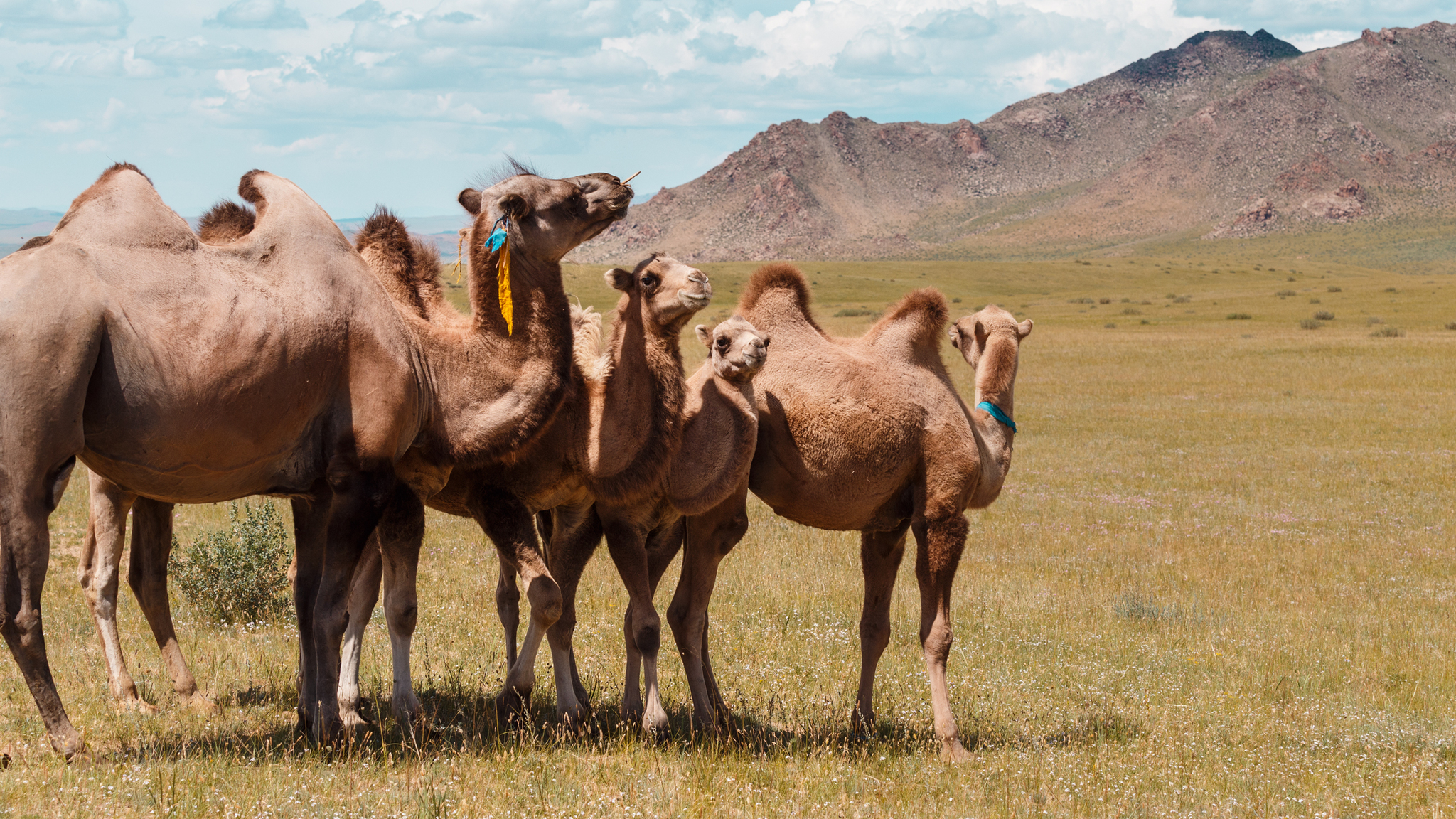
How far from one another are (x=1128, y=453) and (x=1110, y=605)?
1242cm

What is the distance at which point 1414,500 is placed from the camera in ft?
60.5

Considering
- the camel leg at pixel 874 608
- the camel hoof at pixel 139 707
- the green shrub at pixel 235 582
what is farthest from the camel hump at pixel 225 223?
the camel leg at pixel 874 608

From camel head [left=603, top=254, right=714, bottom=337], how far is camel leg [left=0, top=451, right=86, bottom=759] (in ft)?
9.71

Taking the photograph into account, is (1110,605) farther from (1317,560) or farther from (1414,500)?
(1414,500)

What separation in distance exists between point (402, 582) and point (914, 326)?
360 cm

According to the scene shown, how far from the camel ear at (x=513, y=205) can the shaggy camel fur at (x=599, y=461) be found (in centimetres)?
67

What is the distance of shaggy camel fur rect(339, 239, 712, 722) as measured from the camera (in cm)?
656

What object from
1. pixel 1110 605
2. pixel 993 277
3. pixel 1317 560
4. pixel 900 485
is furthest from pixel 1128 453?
pixel 993 277

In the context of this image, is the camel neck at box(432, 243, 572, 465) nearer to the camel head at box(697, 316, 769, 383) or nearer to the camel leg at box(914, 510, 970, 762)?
the camel head at box(697, 316, 769, 383)

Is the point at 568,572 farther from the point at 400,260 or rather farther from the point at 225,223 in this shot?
the point at 225,223

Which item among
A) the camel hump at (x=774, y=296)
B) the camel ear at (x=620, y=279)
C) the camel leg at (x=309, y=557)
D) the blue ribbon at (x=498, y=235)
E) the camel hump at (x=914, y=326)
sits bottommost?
the camel leg at (x=309, y=557)

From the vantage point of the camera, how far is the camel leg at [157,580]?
282 inches

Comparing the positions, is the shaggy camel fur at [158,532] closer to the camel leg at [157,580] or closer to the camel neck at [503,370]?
the camel leg at [157,580]

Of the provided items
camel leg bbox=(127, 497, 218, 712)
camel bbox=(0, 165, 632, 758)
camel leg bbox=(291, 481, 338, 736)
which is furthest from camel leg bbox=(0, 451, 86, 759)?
camel leg bbox=(127, 497, 218, 712)
